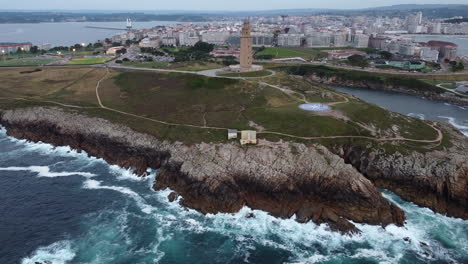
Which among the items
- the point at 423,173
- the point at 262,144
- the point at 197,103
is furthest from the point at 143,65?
the point at 423,173

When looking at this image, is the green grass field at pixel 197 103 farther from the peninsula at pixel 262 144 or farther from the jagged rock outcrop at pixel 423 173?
the jagged rock outcrop at pixel 423 173

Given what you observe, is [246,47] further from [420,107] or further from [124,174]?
[420,107]

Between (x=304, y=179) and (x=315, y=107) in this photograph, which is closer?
(x=304, y=179)

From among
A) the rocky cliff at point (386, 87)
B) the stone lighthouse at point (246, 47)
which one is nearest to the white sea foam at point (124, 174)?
the stone lighthouse at point (246, 47)

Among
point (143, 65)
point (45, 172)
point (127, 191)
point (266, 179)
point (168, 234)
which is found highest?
point (143, 65)

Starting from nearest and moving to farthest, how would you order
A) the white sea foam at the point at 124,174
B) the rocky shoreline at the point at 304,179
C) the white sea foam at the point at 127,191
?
the rocky shoreline at the point at 304,179 < the white sea foam at the point at 127,191 < the white sea foam at the point at 124,174

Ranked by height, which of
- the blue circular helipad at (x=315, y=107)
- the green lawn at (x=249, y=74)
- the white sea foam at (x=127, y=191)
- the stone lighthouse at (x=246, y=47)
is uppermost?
the stone lighthouse at (x=246, y=47)

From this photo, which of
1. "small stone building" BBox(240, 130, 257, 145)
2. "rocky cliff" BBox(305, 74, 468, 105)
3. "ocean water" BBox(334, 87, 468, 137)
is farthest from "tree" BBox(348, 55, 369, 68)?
"small stone building" BBox(240, 130, 257, 145)

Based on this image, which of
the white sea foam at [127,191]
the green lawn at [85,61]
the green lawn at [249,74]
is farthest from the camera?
the green lawn at [85,61]
